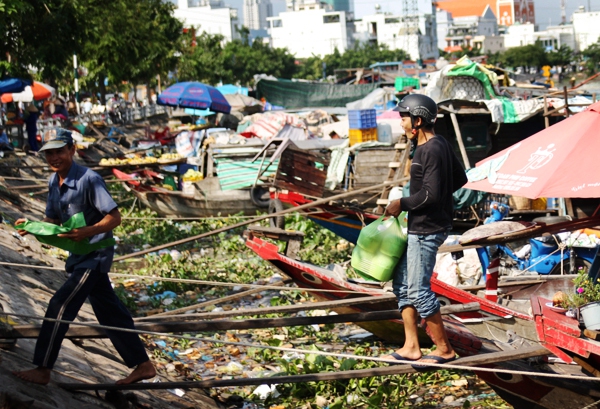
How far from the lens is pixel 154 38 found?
3130 centimetres

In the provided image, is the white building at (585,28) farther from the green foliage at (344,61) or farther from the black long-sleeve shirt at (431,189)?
the black long-sleeve shirt at (431,189)

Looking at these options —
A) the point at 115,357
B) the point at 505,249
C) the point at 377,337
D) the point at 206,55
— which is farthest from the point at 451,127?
the point at 206,55

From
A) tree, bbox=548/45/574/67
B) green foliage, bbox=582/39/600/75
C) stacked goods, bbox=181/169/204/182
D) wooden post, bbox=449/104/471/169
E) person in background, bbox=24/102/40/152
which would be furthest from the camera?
tree, bbox=548/45/574/67

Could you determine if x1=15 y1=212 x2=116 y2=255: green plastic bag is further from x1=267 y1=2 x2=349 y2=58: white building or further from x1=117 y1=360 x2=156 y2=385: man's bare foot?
x1=267 y1=2 x2=349 y2=58: white building

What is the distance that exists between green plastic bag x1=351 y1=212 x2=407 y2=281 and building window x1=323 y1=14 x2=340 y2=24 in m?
143

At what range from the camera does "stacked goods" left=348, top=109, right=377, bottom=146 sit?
49.4 ft

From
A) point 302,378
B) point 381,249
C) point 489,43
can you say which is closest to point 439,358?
point 381,249

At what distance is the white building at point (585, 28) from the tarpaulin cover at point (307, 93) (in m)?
107

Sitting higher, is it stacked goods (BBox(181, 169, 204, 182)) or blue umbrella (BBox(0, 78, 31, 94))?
blue umbrella (BBox(0, 78, 31, 94))

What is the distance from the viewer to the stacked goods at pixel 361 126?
15055mm

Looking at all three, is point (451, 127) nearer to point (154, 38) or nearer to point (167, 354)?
point (167, 354)

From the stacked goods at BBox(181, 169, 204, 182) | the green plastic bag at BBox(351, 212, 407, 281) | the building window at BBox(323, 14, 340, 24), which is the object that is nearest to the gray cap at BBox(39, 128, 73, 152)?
the green plastic bag at BBox(351, 212, 407, 281)

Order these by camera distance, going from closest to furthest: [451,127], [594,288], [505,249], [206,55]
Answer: [594,288] → [505,249] → [451,127] → [206,55]

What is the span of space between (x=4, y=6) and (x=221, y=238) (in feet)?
16.9
